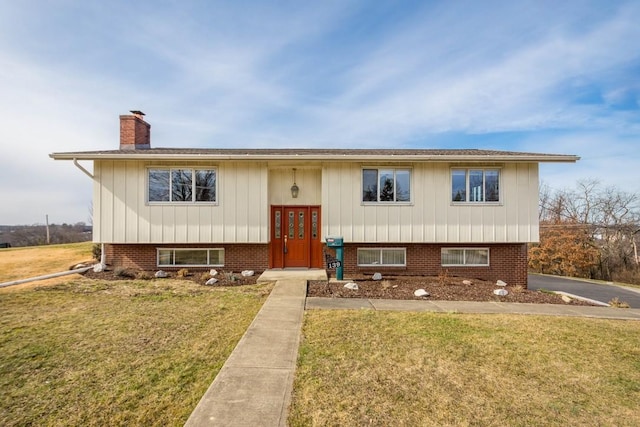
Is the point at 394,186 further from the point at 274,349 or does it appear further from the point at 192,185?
the point at 274,349

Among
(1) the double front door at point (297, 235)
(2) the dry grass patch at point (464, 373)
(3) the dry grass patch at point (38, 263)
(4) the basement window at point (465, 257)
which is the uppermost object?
(1) the double front door at point (297, 235)

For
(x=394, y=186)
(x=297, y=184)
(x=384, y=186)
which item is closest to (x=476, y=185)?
(x=394, y=186)

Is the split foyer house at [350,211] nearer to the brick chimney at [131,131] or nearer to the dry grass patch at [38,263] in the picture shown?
the brick chimney at [131,131]

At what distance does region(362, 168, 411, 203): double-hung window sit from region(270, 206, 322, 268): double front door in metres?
1.86

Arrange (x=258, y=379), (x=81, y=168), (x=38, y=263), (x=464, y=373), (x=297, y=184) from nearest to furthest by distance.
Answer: (x=258, y=379)
(x=464, y=373)
(x=81, y=168)
(x=297, y=184)
(x=38, y=263)

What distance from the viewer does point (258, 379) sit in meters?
3.35

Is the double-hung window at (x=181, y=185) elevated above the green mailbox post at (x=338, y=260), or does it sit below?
→ above

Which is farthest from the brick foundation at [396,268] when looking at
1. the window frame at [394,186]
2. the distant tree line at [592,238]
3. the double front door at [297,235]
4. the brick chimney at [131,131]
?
the distant tree line at [592,238]

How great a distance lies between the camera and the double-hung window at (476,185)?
9.92 metres

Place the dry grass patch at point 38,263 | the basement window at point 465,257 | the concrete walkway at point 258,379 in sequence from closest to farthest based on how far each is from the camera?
1. the concrete walkway at point 258,379
2. the dry grass patch at point 38,263
3. the basement window at point 465,257

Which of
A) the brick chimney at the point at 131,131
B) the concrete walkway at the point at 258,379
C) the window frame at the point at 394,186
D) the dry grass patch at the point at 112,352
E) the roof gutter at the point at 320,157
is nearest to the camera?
the concrete walkway at the point at 258,379

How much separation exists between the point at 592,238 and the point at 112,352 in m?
27.1

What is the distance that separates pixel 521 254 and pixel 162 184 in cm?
1203

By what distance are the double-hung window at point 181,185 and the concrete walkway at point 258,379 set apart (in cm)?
536
